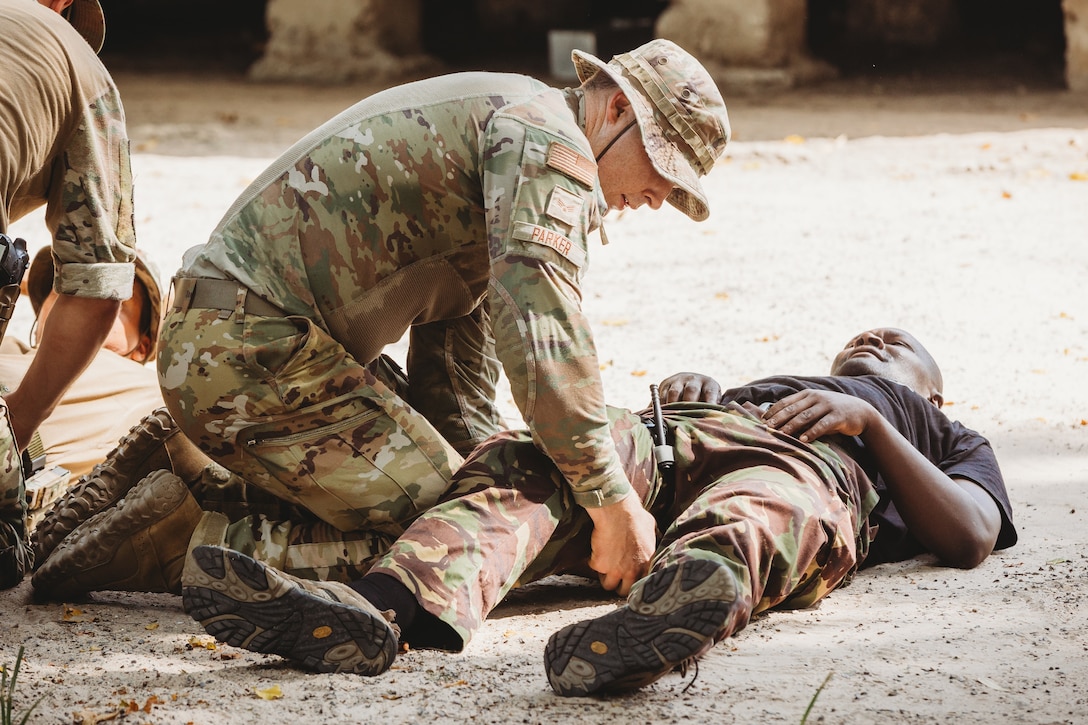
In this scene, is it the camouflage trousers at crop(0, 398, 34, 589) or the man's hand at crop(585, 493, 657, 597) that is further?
the camouflage trousers at crop(0, 398, 34, 589)

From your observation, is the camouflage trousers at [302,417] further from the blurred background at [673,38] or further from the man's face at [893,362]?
the blurred background at [673,38]

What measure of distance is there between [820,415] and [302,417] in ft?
4.12

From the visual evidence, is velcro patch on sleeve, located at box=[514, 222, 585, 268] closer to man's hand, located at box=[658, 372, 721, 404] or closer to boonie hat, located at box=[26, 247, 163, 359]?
man's hand, located at box=[658, 372, 721, 404]

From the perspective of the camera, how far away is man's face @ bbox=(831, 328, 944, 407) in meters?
3.85

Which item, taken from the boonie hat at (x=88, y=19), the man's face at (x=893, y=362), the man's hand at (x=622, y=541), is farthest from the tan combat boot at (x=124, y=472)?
the man's face at (x=893, y=362)

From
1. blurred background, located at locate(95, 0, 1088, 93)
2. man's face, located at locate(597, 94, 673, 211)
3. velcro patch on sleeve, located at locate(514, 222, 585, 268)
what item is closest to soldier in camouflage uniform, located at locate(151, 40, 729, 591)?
man's face, located at locate(597, 94, 673, 211)

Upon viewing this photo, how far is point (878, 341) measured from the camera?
157 inches

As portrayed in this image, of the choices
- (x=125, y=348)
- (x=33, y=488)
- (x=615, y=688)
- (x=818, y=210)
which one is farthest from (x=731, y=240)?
(x=615, y=688)

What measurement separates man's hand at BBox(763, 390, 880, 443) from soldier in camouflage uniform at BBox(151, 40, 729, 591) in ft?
1.63

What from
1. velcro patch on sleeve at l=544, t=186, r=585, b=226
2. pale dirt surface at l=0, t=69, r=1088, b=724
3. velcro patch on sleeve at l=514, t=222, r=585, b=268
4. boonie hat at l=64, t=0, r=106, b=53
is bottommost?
pale dirt surface at l=0, t=69, r=1088, b=724

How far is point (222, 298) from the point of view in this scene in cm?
291

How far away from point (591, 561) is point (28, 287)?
2582 mm

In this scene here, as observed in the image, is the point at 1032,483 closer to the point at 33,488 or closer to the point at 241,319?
the point at 241,319

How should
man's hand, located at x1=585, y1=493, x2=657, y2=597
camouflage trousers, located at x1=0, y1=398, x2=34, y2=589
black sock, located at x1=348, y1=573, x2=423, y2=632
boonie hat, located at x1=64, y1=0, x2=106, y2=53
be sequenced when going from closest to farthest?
black sock, located at x1=348, y1=573, x2=423, y2=632, man's hand, located at x1=585, y1=493, x2=657, y2=597, camouflage trousers, located at x1=0, y1=398, x2=34, y2=589, boonie hat, located at x1=64, y1=0, x2=106, y2=53
